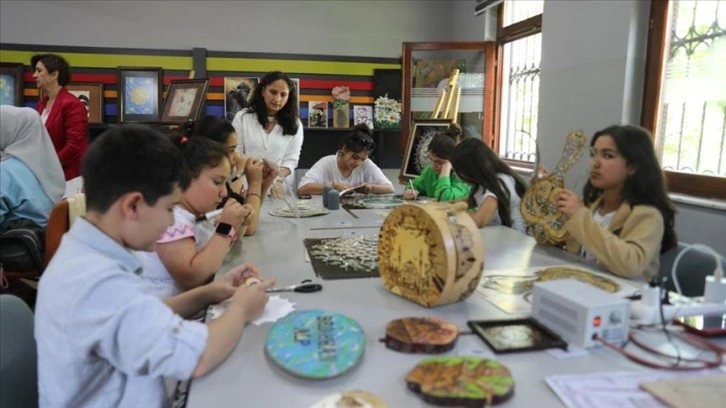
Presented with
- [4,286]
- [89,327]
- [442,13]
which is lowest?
[4,286]

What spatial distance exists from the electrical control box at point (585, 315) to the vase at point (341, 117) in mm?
4343

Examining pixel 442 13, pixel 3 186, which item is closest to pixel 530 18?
pixel 442 13

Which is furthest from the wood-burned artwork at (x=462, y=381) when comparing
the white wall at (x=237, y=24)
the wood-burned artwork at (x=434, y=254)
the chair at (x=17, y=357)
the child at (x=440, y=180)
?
the white wall at (x=237, y=24)

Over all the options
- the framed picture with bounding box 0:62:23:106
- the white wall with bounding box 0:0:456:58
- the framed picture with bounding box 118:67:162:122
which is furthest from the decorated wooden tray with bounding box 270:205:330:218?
the framed picture with bounding box 0:62:23:106

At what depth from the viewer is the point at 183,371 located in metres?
0.84

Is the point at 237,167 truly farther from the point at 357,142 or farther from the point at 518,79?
the point at 518,79

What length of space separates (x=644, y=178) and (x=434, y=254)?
86 cm

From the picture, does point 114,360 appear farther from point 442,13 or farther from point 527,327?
point 442,13

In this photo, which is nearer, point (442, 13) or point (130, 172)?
point (130, 172)

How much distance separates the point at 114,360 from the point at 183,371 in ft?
0.40

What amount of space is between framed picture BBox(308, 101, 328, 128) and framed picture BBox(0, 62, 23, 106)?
9.01ft

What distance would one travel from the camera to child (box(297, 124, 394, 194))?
3225mm

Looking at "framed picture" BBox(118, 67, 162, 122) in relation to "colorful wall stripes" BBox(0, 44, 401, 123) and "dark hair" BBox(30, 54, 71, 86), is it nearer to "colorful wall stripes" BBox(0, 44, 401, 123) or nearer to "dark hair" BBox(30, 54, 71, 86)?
"colorful wall stripes" BBox(0, 44, 401, 123)

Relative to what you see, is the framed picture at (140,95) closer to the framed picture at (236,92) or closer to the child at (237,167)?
the framed picture at (236,92)
